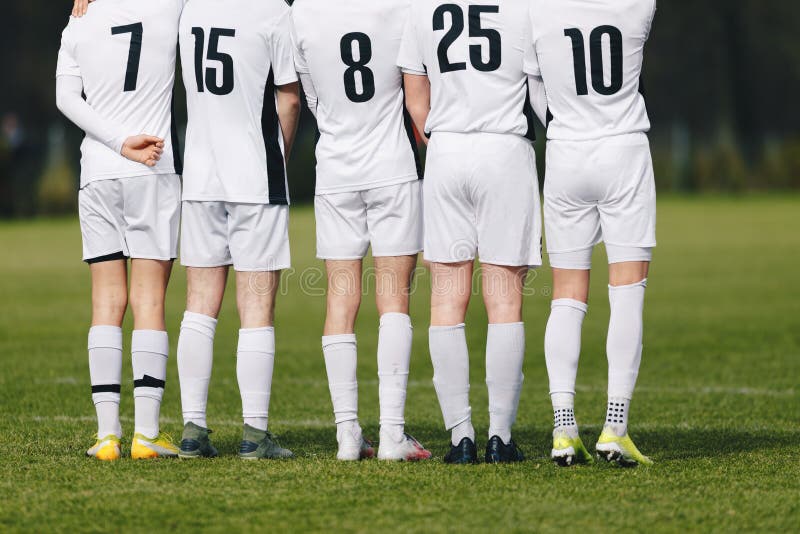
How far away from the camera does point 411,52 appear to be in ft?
19.0

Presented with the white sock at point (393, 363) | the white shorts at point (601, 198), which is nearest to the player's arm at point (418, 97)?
the white shorts at point (601, 198)

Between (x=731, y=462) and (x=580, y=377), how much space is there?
3811mm

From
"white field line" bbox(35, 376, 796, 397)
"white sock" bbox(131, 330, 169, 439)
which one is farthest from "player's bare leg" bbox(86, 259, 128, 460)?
"white field line" bbox(35, 376, 796, 397)

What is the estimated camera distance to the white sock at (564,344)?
5750 mm

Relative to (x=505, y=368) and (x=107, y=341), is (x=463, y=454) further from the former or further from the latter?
(x=107, y=341)

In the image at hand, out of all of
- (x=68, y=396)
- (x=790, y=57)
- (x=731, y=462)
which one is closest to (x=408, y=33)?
(x=731, y=462)

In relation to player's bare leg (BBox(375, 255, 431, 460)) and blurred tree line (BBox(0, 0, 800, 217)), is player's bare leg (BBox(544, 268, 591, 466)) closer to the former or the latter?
player's bare leg (BBox(375, 255, 431, 460))

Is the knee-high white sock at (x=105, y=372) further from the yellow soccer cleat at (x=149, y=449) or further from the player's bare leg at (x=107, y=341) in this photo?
the yellow soccer cleat at (x=149, y=449)

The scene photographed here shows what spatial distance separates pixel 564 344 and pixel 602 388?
10.7ft

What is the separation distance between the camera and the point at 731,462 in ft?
18.8

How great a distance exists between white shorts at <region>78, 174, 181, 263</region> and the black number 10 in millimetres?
1935

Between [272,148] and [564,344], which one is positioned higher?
[272,148]

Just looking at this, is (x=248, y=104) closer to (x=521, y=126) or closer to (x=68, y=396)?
(x=521, y=126)

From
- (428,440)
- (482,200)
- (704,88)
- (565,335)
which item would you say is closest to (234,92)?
(482,200)
